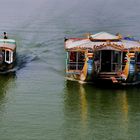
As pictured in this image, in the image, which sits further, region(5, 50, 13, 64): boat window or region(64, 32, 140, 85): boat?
region(5, 50, 13, 64): boat window

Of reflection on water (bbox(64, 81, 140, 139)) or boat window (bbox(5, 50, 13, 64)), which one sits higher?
boat window (bbox(5, 50, 13, 64))

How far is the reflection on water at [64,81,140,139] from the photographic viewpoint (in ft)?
57.3

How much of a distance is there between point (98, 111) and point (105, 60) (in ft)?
16.2

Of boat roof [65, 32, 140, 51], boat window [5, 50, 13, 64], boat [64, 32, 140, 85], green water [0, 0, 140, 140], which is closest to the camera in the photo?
green water [0, 0, 140, 140]

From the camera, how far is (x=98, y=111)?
Answer: 781 inches

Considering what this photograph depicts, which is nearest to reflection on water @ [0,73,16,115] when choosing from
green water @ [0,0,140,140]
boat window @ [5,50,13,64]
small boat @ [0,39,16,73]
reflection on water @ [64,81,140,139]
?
green water @ [0,0,140,140]

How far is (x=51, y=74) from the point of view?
26078mm

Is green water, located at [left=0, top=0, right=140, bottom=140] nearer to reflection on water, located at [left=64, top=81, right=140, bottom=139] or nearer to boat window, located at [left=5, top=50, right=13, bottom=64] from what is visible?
reflection on water, located at [left=64, top=81, right=140, bottom=139]

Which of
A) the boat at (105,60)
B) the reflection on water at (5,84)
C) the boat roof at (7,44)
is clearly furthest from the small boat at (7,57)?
the boat at (105,60)

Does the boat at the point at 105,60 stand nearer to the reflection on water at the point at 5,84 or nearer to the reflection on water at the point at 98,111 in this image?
the reflection on water at the point at 98,111

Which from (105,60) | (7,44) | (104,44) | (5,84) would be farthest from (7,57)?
(104,44)

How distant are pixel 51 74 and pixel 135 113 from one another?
24.3ft

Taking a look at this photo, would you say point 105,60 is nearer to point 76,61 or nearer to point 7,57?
point 76,61

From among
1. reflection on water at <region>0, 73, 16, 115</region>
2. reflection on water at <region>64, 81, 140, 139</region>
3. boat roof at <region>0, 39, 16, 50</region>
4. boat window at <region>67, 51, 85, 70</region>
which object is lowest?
Answer: reflection on water at <region>64, 81, 140, 139</region>
